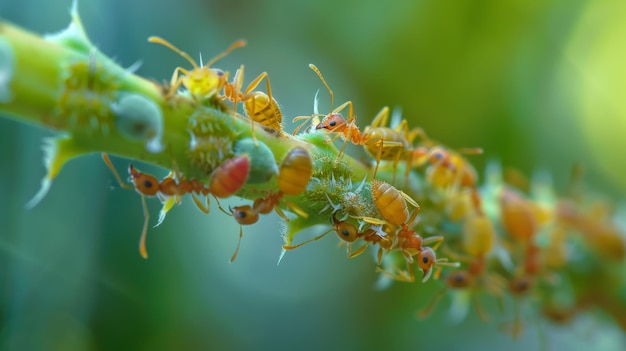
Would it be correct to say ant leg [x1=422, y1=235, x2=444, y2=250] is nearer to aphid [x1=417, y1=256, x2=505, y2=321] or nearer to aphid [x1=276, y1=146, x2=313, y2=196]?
aphid [x1=417, y1=256, x2=505, y2=321]

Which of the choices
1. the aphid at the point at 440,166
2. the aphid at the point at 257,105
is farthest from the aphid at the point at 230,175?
the aphid at the point at 440,166

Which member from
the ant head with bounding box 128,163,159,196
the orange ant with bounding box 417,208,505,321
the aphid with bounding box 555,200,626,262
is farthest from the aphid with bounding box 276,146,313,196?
Result: the aphid with bounding box 555,200,626,262

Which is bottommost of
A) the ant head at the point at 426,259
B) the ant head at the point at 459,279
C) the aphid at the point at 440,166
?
the ant head at the point at 459,279

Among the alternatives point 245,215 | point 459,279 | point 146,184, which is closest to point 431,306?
point 459,279

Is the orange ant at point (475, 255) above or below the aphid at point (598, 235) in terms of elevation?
below

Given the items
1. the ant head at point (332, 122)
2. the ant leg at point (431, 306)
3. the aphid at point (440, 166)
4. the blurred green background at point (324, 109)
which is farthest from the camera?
the blurred green background at point (324, 109)

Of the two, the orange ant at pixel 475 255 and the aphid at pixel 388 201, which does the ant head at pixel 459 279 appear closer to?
the orange ant at pixel 475 255
